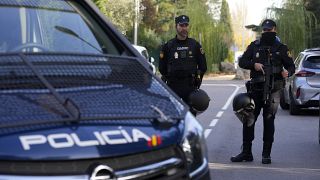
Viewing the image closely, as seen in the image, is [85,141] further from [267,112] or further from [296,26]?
[296,26]

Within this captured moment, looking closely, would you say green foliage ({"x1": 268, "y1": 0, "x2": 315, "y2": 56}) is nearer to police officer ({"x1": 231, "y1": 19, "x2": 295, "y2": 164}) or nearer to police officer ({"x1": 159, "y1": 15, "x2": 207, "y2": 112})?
police officer ({"x1": 231, "y1": 19, "x2": 295, "y2": 164})

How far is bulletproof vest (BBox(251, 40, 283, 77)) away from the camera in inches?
322

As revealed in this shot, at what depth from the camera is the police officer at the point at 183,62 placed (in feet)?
25.4

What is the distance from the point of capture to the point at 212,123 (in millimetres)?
13852

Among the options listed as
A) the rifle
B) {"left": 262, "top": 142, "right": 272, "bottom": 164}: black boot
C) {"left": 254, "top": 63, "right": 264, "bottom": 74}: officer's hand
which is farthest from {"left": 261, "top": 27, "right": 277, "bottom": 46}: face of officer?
{"left": 262, "top": 142, "right": 272, "bottom": 164}: black boot

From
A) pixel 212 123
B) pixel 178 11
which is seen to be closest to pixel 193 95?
pixel 212 123

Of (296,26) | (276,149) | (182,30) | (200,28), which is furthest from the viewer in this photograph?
(200,28)

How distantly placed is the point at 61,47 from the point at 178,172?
130cm

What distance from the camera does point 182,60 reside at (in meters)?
7.75

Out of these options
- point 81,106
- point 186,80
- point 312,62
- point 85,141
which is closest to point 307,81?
point 312,62

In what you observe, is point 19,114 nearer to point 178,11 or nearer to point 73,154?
point 73,154

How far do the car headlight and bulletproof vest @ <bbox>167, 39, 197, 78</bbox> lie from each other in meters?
4.18

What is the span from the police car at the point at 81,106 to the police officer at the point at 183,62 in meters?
3.56

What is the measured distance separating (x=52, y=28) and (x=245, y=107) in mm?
4429
